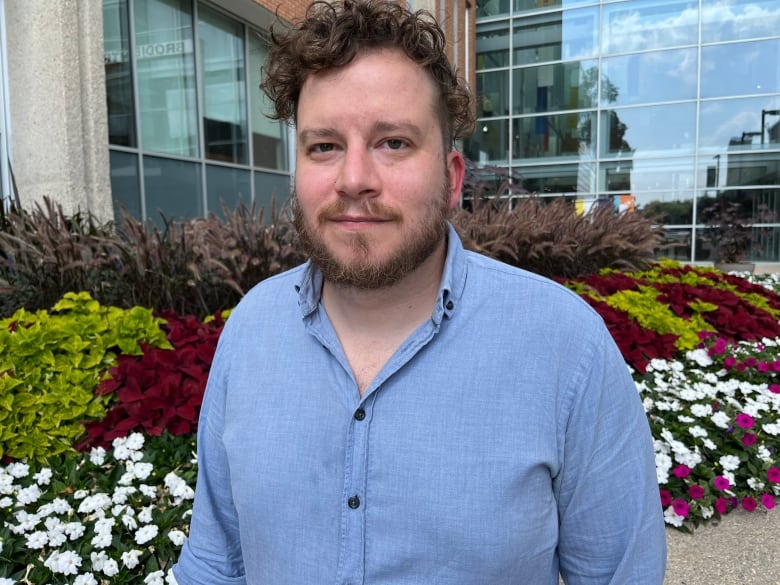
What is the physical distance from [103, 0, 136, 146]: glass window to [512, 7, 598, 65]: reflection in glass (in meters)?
A: 14.0

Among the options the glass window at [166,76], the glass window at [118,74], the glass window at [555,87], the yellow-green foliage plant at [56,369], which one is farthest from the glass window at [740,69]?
the yellow-green foliage plant at [56,369]

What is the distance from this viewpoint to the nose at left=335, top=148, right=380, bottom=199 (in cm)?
124

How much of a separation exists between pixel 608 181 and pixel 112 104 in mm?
14371

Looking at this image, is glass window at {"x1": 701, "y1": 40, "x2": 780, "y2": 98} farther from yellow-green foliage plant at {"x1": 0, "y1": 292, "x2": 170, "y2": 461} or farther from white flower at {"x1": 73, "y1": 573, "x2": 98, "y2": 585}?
white flower at {"x1": 73, "y1": 573, "x2": 98, "y2": 585}

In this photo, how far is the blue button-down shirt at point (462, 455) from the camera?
3.85 ft

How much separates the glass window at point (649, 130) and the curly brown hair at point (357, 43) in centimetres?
1800

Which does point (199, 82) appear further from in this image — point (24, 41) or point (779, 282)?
point (779, 282)

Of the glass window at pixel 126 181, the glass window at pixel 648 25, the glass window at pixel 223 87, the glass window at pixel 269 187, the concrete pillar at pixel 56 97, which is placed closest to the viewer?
the concrete pillar at pixel 56 97

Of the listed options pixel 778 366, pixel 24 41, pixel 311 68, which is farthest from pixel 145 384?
pixel 24 41

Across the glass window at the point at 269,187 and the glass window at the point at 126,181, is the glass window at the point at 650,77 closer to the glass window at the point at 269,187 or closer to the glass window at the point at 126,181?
the glass window at the point at 269,187

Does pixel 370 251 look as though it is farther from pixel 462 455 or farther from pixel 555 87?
pixel 555 87

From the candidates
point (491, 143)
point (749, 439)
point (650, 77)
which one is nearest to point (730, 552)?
point (749, 439)

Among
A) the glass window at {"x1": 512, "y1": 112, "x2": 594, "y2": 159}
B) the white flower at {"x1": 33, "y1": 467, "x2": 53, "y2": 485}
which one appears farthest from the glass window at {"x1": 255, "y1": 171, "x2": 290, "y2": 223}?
the glass window at {"x1": 512, "y1": 112, "x2": 594, "y2": 159}

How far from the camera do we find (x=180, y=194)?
8.81 meters
